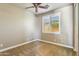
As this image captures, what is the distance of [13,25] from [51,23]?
0.63m

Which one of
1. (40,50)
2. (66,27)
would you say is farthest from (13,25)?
(66,27)

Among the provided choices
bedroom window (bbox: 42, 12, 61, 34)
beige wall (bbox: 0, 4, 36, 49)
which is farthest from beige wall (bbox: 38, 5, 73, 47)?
beige wall (bbox: 0, 4, 36, 49)

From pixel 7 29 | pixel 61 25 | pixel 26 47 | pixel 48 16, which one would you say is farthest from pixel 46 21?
pixel 7 29

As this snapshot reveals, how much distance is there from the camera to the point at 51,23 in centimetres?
154

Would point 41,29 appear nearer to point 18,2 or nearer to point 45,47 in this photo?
point 45,47

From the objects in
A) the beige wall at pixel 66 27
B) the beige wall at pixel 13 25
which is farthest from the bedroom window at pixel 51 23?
the beige wall at pixel 13 25

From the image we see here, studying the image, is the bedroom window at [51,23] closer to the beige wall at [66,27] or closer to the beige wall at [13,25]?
the beige wall at [66,27]

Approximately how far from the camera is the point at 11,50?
146cm

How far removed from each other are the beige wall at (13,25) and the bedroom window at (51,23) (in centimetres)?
21

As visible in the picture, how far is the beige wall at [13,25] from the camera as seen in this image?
4.75 feet

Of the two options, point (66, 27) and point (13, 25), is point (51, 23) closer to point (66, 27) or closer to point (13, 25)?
point (66, 27)

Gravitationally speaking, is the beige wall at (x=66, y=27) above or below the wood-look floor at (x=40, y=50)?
above

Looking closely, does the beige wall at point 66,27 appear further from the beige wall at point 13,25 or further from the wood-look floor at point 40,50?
the beige wall at point 13,25

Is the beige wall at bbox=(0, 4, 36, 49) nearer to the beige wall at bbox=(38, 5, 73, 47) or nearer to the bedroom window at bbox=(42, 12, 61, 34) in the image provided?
the bedroom window at bbox=(42, 12, 61, 34)
